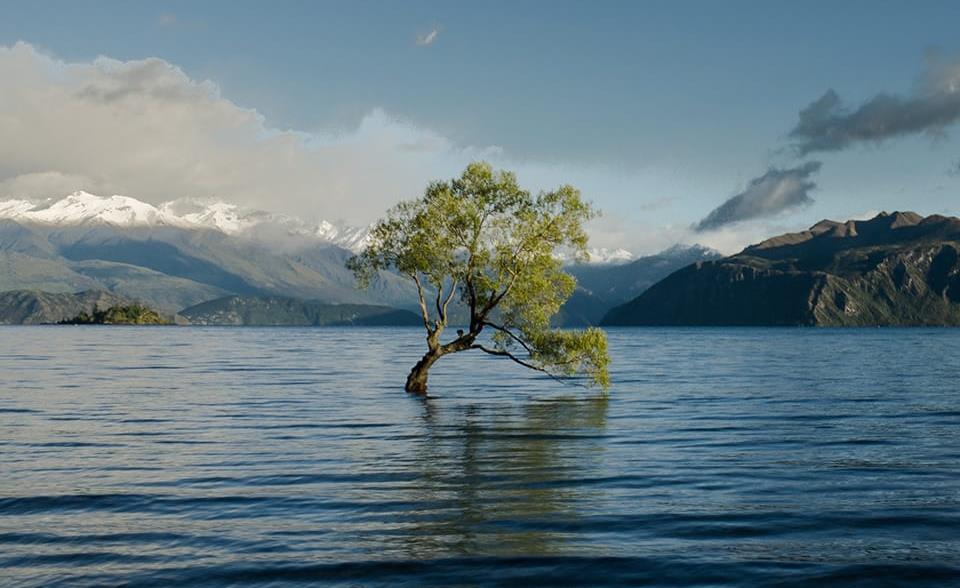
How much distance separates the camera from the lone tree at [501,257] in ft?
205

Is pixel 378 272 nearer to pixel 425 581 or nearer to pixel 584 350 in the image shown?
pixel 584 350

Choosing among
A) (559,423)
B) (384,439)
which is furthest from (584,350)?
(384,439)

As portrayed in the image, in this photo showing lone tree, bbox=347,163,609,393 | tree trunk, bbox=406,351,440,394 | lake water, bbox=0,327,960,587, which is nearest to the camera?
lake water, bbox=0,327,960,587

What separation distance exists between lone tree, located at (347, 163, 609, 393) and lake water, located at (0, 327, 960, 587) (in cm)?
514

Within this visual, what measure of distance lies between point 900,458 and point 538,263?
101ft

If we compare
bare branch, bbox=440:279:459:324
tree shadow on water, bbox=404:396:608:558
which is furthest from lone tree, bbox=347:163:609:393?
tree shadow on water, bbox=404:396:608:558

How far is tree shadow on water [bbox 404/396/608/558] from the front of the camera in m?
22.8

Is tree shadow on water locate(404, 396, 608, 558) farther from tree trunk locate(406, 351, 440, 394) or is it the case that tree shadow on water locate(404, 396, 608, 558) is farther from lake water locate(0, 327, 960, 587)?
tree trunk locate(406, 351, 440, 394)

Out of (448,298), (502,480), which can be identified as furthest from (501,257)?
(502,480)

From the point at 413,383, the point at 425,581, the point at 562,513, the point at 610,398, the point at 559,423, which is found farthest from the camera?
the point at 413,383

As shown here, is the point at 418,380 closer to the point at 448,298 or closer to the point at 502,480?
the point at 448,298

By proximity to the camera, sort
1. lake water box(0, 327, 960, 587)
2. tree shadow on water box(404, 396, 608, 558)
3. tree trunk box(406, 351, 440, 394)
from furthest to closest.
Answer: tree trunk box(406, 351, 440, 394)
tree shadow on water box(404, 396, 608, 558)
lake water box(0, 327, 960, 587)

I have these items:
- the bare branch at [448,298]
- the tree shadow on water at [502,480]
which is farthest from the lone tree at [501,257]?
the tree shadow on water at [502,480]

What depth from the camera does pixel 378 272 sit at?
68562mm
